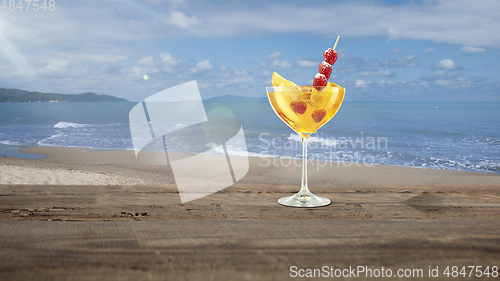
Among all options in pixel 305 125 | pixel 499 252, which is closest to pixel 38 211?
pixel 305 125

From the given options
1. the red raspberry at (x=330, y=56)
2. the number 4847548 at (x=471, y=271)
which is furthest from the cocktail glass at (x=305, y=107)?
the number 4847548 at (x=471, y=271)

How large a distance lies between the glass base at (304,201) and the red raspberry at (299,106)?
0.88 ft

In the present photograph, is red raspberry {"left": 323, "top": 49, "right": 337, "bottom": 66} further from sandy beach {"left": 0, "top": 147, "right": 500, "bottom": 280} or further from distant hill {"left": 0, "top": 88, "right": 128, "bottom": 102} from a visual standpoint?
distant hill {"left": 0, "top": 88, "right": 128, "bottom": 102}

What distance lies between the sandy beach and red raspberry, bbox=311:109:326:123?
0.27 metres

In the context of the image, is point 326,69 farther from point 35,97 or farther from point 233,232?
point 35,97

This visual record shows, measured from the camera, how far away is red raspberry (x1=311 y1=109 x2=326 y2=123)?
3.72 ft

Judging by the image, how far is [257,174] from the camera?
9031mm

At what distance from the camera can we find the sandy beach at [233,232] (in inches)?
20.3

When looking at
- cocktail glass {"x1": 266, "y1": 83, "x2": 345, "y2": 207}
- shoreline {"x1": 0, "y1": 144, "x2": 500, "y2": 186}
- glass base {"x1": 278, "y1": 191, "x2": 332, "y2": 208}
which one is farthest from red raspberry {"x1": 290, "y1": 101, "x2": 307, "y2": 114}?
shoreline {"x1": 0, "y1": 144, "x2": 500, "y2": 186}

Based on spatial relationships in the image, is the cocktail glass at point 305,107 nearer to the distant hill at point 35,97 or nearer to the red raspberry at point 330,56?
the red raspberry at point 330,56

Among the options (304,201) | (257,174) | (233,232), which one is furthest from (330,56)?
(257,174)

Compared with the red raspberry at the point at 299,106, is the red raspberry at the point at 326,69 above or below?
above

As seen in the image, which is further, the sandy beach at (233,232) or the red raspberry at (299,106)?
the red raspberry at (299,106)

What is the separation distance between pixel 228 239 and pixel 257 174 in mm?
Answer: 8439
